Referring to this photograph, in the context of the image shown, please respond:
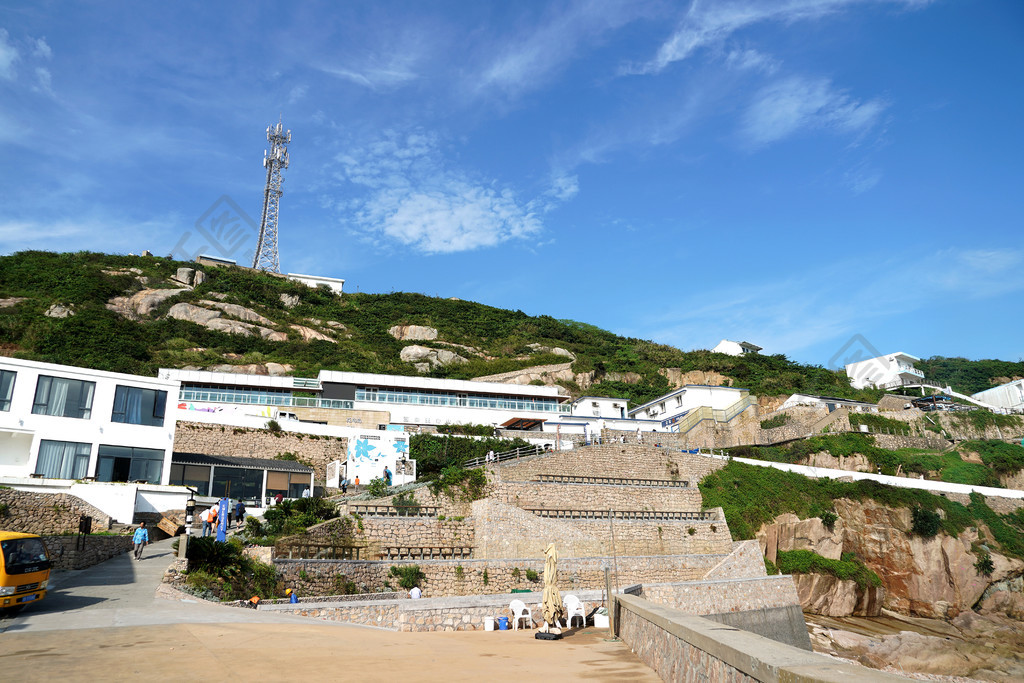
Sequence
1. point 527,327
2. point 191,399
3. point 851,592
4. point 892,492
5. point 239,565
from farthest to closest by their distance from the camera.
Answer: point 527,327 → point 191,399 → point 892,492 → point 851,592 → point 239,565

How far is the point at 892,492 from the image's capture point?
108 ft

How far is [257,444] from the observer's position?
33.2 metres

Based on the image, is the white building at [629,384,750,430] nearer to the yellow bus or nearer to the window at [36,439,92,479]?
the window at [36,439,92,479]

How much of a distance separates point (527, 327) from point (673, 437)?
141ft

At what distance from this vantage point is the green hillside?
52.8 meters

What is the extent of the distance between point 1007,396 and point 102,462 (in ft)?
223


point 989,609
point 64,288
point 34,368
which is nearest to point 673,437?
point 989,609

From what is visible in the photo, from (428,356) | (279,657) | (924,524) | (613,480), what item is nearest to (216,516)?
(279,657)

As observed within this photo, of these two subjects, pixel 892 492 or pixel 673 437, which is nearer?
pixel 892 492

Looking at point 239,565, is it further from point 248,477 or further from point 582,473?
point 582,473

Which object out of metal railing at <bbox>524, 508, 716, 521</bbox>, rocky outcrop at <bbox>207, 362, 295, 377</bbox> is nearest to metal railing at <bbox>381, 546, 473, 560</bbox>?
metal railing at <bbox>524, 508, 716, 521</bbox>

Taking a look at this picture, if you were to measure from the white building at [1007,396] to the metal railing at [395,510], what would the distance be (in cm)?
5249

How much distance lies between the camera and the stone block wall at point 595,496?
27328 millimetres

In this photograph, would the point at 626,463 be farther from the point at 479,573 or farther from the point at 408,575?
the point at 408,575
